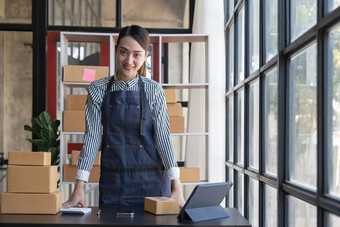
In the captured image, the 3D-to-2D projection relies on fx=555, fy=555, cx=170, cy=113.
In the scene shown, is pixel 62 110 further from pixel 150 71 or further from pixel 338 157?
pixel 338 157

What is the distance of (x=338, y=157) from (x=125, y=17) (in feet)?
14.1

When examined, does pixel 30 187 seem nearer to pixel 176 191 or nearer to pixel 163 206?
pixel 163 206

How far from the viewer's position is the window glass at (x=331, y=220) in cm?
Answer: 195

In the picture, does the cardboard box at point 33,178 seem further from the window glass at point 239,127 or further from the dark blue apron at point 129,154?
the window glass at point 239,127

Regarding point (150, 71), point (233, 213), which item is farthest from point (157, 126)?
point (150, 71)

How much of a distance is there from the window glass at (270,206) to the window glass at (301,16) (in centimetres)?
88

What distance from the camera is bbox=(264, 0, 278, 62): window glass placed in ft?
9.75

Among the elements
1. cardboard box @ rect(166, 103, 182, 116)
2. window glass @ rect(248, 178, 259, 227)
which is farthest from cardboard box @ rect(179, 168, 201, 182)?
window glass @ rect(248, 178, 259, 227)

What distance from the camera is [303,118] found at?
2420 millimetres

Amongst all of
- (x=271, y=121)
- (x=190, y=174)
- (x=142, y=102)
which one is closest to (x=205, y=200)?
(x=142, y=102)

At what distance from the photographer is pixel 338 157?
195 cm

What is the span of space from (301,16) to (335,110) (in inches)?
25.7

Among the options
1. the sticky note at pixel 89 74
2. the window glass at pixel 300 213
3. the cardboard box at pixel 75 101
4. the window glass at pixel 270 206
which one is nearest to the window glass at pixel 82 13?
the sticky note at pixel 89 74

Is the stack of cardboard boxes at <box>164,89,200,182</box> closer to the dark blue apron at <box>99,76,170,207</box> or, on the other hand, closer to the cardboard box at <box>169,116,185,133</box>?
the cardboard box at <box>169,116,185,133</box>
